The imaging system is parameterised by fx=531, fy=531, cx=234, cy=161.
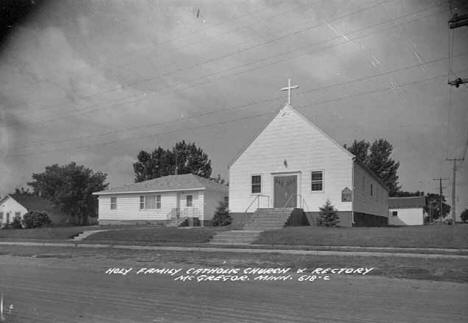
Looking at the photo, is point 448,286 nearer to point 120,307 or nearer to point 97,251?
point 120,307

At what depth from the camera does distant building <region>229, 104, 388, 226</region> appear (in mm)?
25578

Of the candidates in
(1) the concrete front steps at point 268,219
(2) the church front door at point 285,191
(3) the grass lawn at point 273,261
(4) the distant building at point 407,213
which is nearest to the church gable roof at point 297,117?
(2) the church front door at point 285,191

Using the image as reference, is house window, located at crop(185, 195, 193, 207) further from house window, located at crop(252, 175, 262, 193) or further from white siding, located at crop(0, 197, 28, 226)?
white siding, located at crop(0, 197, 28, 226)

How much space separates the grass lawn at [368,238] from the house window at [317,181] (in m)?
5.33

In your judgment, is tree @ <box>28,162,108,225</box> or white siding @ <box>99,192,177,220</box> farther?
white siding @ <box>99,192,177,220</box>

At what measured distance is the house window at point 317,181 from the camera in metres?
26.1

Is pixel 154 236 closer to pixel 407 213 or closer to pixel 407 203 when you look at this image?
pixel 407 213

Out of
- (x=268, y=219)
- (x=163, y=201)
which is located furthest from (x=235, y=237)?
(x=163, y=201)

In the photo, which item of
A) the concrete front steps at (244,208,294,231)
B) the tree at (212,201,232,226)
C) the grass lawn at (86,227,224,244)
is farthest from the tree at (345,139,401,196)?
the grass lawn at (86,227,224,244)

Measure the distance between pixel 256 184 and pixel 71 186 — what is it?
10268mm

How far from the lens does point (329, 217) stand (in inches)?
990

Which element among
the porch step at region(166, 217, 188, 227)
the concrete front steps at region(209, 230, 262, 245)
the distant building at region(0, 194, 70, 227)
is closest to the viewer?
the concrete front steps at region(209, 230, 262, 245)

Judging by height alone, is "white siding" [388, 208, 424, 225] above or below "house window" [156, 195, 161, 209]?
below

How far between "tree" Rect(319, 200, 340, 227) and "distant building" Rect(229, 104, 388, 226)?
0.32 m
